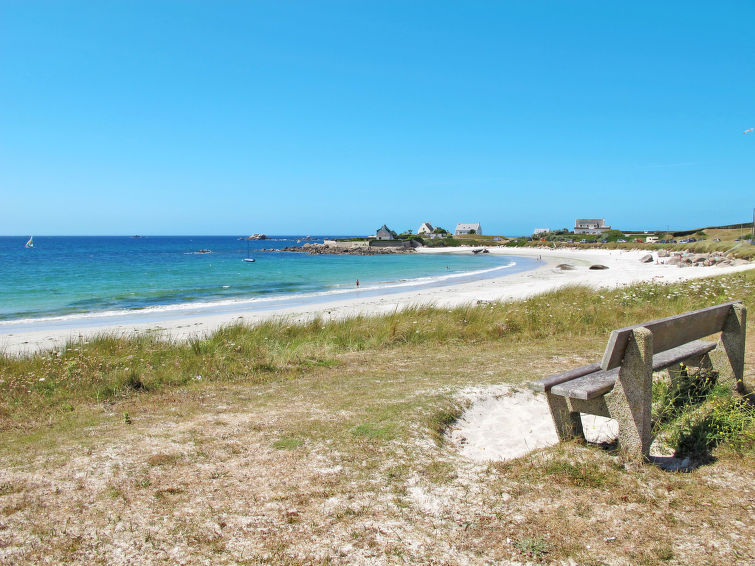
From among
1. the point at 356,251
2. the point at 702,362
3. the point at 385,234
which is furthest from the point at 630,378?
the point at 385,234

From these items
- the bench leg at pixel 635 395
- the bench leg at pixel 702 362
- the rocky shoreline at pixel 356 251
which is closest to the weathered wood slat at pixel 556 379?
the bench leg at pixel 635 395

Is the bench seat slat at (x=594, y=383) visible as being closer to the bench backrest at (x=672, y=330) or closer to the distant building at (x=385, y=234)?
the bench backrest at (x=672, y=330)

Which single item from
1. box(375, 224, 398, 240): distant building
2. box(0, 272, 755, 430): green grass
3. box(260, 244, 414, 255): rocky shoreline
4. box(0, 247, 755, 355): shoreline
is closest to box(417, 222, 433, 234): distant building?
box(375, 224, 398, 240): distant building

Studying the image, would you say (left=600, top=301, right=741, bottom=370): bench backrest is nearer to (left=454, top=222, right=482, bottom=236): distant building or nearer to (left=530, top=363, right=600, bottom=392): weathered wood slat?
(left=530, top=363, right=600, bottom=392): weathered wood slat

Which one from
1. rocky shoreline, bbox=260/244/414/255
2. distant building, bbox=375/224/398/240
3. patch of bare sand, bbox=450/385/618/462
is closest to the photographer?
patch of bare sand, bbox=450/385/618/462

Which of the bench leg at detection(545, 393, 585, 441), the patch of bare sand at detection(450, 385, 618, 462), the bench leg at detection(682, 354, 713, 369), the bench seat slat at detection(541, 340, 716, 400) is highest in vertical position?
the bench seat slat at detection(541, 340, 716, 400)

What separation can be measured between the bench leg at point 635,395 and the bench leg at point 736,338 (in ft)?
6.14

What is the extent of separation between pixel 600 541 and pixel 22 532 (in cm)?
349

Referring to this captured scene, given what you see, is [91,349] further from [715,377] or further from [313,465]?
[715,377]

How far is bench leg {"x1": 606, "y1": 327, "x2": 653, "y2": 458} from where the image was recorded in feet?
11.9

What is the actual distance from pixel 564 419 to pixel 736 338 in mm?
2179

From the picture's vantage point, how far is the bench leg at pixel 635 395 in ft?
11.9

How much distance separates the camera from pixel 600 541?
283 cm

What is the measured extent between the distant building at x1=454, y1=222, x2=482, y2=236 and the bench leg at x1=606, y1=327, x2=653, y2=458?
5611 inches
